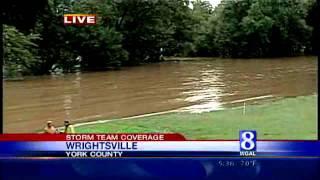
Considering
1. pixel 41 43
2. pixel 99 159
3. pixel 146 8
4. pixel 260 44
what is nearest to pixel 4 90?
pixel 41 43

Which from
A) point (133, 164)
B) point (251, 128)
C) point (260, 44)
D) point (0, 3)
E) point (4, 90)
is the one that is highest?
point (0, 3)

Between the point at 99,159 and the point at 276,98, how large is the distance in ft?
4.23

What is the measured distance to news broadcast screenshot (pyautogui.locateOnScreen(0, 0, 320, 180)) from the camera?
12.5 feet

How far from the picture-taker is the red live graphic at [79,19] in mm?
3824

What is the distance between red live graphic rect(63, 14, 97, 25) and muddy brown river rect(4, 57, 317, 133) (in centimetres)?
40

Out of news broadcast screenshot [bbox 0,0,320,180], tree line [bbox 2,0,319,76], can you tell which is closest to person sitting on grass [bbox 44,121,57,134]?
news broadcast screenshot [bbox 0,0,320,180]

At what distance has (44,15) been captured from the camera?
3.91 m

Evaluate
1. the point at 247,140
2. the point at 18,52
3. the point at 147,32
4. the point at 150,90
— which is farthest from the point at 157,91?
the point at 18,52

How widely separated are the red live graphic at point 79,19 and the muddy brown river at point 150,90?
1.32 feet

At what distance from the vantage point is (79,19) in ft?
12.6

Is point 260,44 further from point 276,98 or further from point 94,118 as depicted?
point 94,118

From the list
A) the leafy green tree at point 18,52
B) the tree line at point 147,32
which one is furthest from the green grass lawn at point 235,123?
the leafy green tree at point 18,52

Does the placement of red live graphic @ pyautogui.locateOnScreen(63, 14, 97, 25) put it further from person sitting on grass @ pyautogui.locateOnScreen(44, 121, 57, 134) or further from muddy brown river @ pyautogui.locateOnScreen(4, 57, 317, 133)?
person sitting on grass @ pyautogui.locateOnScreen(44, 121, 57, 134)

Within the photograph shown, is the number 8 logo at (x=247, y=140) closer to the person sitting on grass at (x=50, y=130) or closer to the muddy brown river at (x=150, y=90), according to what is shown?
the muddy brown river at (x=150, y=90)
